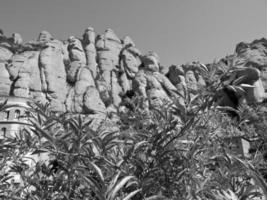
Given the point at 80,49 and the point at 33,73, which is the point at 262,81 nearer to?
the point at 80,49

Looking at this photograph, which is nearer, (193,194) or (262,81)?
(193,194)

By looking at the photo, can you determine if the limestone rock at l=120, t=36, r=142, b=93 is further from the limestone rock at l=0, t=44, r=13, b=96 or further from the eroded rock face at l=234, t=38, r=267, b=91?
the eroded rock face at l=234, t=38, r=267, b=91

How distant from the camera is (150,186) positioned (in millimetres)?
2002

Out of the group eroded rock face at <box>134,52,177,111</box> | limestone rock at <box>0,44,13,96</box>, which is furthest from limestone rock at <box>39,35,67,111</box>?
eroded rock face at <box>134,52,177,111</box>

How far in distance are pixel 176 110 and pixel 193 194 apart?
0.71 metres

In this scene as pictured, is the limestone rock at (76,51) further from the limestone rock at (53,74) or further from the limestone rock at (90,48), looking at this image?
the limestone rock at (53,74)

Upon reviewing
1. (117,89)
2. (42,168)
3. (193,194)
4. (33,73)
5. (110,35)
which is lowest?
(193,194)

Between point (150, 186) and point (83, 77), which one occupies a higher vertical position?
point (83, 77)

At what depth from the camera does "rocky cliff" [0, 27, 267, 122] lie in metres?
37.8

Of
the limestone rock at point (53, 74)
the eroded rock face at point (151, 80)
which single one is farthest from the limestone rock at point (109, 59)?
the limestone rock at point (53, 74)

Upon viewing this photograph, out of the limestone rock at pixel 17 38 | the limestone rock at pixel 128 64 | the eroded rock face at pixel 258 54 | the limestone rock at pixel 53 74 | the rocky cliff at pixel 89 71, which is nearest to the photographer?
the rocky cliff at pixel 89 71

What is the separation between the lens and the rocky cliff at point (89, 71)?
37.8m

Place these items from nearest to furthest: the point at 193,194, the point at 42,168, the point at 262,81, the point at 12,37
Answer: the point at 193,194
the point at 42,168
the point at 262,81
the point at 12,37

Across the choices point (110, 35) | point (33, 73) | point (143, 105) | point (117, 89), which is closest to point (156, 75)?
point (117, 89)
